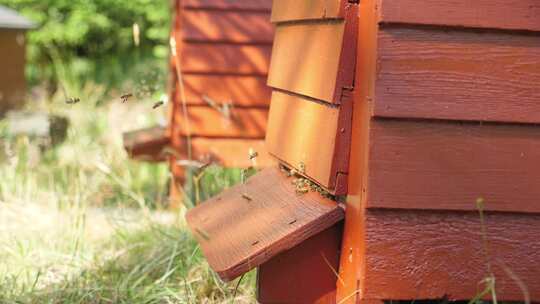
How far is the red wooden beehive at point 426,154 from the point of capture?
268 centimetres

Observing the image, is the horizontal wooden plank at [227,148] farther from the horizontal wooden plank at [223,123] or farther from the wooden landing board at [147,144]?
the wooden landing board at [147,144]

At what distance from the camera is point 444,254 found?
109 inches

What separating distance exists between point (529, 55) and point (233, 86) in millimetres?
3408

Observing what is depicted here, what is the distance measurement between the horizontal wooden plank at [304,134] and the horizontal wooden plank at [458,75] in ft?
0.90

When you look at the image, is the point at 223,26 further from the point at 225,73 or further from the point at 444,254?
the point at 444,254

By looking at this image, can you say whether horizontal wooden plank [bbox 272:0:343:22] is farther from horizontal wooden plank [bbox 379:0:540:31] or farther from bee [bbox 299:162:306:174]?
bee [bbox 299:162:306:174]

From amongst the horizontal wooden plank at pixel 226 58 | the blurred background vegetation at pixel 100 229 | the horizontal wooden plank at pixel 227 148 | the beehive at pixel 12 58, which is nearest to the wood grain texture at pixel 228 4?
the horizontal wooden plank at pixel 226 58

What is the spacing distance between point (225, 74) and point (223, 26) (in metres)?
0.30

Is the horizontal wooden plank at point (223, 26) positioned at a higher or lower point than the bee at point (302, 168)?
higher

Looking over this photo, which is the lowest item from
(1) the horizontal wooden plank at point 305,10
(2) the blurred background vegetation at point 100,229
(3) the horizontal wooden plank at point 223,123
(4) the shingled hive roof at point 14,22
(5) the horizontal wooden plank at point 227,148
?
(2) the blurred background vegetation at point 100,229

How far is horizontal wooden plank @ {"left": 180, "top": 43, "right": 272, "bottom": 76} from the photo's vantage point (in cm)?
598

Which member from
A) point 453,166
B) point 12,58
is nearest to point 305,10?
point 453,166

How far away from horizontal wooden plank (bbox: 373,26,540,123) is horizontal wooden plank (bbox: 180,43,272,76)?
3313 millimetres

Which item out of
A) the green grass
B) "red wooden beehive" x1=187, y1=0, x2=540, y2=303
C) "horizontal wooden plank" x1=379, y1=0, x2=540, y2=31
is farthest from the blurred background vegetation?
"horizontal wooden plank" x1=379, y1=0, x2=540, y2=31
